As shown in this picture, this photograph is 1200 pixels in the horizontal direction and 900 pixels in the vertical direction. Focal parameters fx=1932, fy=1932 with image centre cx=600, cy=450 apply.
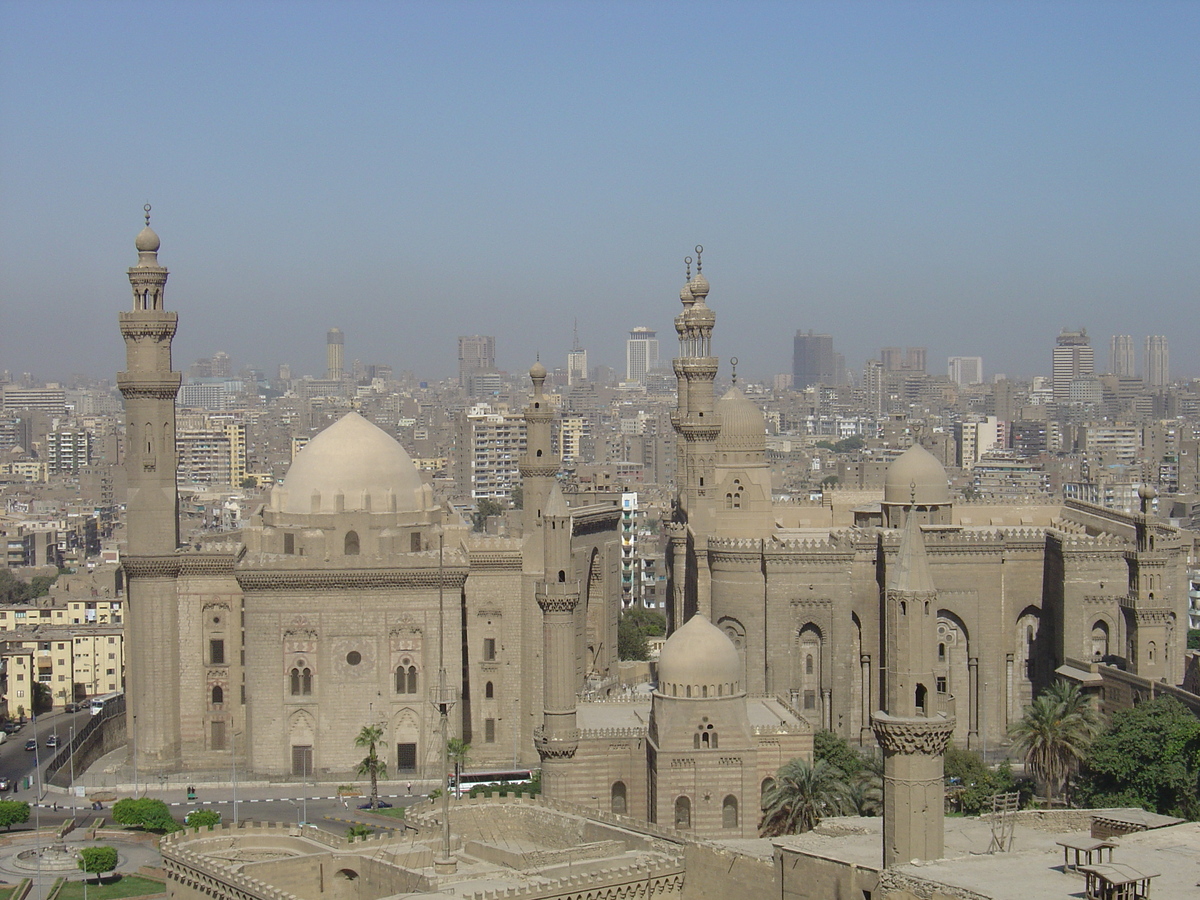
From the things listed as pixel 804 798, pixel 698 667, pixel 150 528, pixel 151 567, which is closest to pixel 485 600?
pixel 151 567

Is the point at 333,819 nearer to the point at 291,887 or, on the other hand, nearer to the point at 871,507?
the point at 291,887

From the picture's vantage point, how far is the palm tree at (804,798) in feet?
115

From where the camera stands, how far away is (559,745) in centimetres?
3653

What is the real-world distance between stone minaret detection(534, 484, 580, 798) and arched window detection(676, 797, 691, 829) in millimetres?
2283

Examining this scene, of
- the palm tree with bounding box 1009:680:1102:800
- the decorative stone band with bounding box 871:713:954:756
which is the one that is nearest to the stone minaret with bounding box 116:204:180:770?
the palm tree with bounding box 1009:680:1102:800

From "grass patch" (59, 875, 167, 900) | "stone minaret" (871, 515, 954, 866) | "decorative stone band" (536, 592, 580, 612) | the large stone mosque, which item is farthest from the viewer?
the large stone mosque

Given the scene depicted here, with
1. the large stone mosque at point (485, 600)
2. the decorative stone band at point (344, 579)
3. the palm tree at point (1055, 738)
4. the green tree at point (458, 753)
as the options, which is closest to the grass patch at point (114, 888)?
the large stone mosque at point (485, 600)

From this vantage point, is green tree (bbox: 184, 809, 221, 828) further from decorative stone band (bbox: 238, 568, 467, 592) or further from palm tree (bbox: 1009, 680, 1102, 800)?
palm tree (bbox: 1009, 680, 1102, 800)

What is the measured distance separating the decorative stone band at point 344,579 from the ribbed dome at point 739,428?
7.71 m

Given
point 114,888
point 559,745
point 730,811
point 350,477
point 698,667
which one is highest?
point 350,477

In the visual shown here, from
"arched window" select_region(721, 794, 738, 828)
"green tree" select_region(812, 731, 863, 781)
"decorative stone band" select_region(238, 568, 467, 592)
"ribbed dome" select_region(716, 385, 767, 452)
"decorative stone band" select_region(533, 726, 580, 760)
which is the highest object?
"ribbed dome" select_region(716, 385, 767, 452)

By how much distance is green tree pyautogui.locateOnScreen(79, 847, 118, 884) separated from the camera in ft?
124

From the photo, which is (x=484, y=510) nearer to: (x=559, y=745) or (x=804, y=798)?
(x=559, y=745)

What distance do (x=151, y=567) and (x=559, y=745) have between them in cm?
1378
